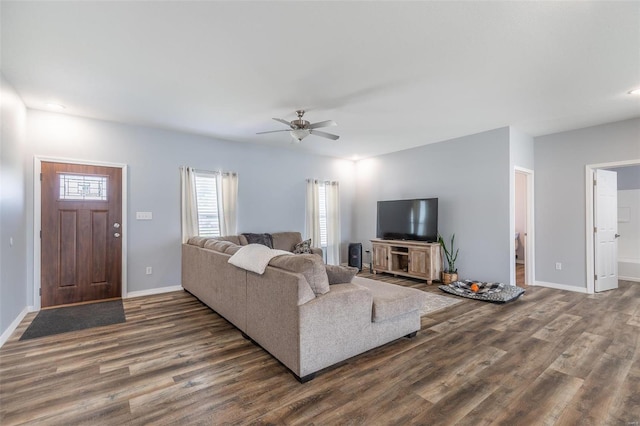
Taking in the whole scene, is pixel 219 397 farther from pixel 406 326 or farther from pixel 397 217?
pixel 397 217

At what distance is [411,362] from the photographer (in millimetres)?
2580

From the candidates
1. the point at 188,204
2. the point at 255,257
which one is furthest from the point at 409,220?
the point at 188,204

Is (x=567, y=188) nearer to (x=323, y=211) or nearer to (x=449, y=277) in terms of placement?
(x=449, y=277)

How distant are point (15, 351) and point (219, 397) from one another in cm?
225

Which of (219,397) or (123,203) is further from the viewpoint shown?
(123,203)

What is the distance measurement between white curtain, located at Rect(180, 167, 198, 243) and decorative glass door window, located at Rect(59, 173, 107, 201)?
1.08 meters

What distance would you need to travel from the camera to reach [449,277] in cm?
536

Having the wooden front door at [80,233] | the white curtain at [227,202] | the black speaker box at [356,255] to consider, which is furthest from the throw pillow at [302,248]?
the wooden front door at [80,233]

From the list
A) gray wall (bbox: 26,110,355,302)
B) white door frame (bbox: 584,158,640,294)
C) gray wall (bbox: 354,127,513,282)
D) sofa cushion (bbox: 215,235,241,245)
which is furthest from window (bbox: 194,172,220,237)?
white door frame (bbox: 584,158,640,294)

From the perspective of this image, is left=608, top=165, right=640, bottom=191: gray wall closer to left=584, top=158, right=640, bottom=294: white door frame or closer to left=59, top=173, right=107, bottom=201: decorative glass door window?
left=584, top=158, right=640, bottom=294: white door frame

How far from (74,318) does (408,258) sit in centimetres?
523

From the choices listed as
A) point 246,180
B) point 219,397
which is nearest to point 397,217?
point 246,180

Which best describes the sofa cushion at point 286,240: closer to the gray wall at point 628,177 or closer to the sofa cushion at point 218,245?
the sofa cushion at point 218,245

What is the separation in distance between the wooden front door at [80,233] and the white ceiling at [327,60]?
3.03ft
